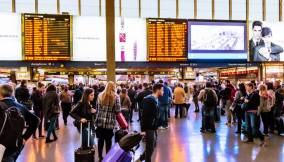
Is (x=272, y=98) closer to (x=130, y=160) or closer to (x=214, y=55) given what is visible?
(x=214, y=55)

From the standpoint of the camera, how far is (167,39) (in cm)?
1495

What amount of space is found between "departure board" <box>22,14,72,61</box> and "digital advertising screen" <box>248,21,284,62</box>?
7106 mm

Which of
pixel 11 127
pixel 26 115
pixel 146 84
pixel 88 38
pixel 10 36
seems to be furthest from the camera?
pixel 146 84

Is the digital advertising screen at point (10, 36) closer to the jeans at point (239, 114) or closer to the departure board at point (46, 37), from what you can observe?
the departure board at point (46, 37)

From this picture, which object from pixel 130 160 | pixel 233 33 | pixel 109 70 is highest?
pixel 233 33

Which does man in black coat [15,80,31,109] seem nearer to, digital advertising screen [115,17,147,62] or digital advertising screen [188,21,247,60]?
digital advertising screen [115,17,147,62]

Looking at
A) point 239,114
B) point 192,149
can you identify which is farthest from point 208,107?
point 192,149

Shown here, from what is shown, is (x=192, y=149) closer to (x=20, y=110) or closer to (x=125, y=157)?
(x=20, y=110)

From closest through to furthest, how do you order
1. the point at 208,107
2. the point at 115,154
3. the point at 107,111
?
1. the point at 115,154
2. the point at 107,111
3. the point at 208,107

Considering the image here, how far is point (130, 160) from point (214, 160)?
4.68 meters

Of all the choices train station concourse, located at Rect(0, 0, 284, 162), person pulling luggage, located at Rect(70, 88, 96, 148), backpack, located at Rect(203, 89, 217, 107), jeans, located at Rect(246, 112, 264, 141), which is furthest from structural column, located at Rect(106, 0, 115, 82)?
backpack, located at Rect(203, 89, 217, 107)

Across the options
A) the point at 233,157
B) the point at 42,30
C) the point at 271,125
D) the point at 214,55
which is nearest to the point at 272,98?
the point at 271,125

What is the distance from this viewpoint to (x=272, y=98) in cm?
1101

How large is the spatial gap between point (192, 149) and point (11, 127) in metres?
5.76
